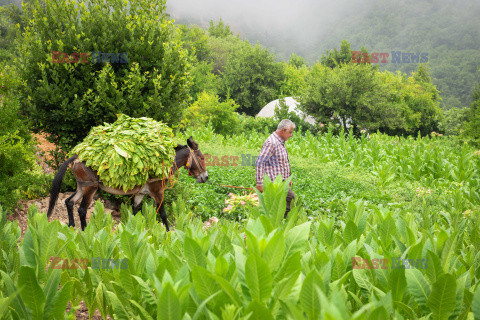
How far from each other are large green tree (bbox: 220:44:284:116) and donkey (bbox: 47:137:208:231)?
35.1m

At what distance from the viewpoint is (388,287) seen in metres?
1.70

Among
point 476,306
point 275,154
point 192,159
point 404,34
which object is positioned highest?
point 404,34

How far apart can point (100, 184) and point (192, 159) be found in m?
1.57

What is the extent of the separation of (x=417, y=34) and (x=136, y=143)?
127 m

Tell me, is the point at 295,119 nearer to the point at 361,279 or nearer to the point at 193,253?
the point at 361,279

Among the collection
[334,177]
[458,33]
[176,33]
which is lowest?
[334,177]

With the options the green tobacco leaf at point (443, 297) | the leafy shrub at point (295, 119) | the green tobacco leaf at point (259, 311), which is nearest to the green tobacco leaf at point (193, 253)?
the green tobacco leaf at point (259, 311)

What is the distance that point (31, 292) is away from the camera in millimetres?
1594

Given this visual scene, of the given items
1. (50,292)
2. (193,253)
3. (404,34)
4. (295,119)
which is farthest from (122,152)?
(404,34)

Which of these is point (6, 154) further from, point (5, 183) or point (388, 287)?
point (388, 287)

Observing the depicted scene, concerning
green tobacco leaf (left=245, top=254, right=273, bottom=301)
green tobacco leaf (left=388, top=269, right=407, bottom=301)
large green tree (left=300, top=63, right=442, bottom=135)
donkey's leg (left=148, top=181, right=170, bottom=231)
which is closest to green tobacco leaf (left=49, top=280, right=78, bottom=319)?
green tobacco leaf (left=245, top=254, right=273, bottom=301)

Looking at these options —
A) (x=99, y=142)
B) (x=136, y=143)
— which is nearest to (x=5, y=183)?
(x=99, y=142)

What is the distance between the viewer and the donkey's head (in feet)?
20.6

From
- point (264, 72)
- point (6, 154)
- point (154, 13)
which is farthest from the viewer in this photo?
point (264, 72)
